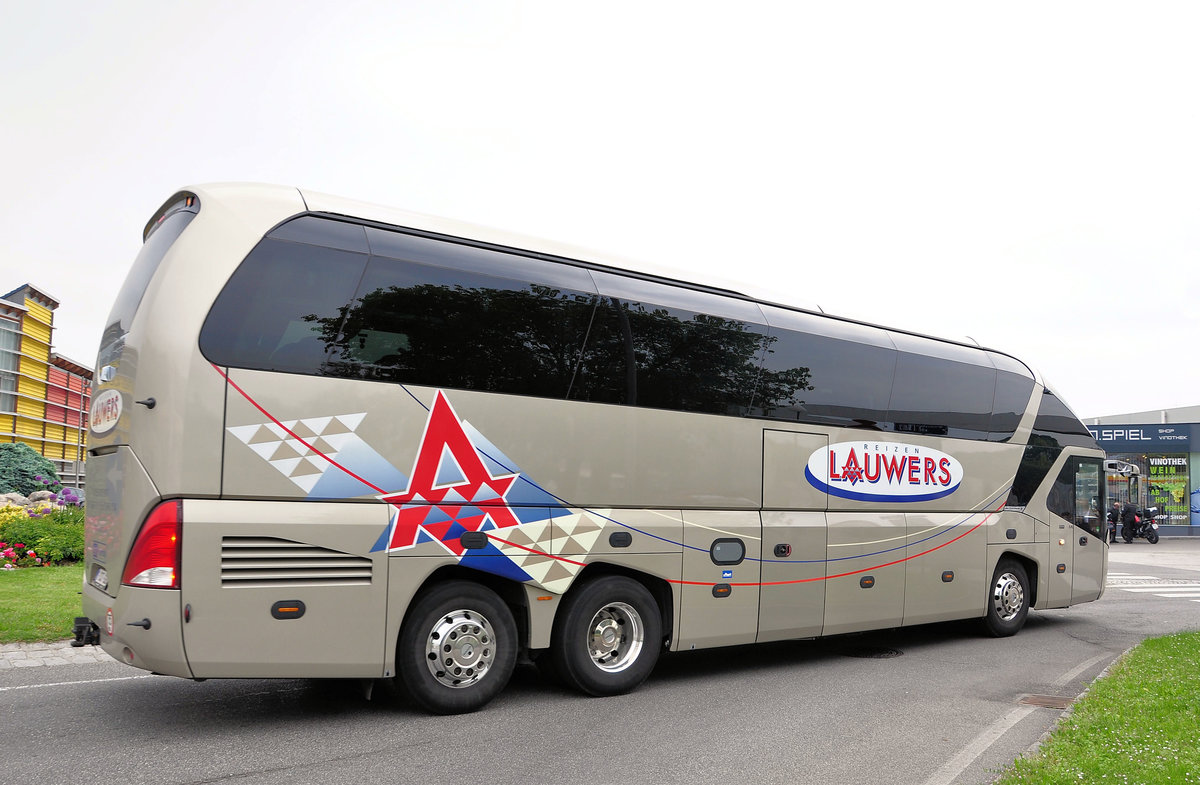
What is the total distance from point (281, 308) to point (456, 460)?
1.70m

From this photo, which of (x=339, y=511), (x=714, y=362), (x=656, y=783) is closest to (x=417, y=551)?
(x=339, y=511)

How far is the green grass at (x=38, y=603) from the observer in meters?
9.62

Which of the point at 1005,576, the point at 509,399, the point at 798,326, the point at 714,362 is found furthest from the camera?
the point at 1005,576

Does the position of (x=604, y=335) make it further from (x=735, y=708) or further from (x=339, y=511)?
(x=735, y=708)

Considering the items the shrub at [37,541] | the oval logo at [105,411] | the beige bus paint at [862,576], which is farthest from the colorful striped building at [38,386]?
the beige bus paint at [862,576]

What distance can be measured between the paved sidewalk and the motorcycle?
38.1 m

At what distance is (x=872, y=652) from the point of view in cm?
1073

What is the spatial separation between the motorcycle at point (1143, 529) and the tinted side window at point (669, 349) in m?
34.2

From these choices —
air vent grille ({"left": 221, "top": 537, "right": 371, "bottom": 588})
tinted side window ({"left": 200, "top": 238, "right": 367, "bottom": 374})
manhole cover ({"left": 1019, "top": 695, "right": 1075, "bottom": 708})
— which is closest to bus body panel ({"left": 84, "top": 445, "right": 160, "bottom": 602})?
air vent grille ({"left": 221, "top": 537, "right": 371, "bottom": 588})

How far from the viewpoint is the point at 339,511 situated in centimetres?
642

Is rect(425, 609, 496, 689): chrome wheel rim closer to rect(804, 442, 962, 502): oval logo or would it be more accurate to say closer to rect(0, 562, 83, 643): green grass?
rect(804, 442, 962, 502): oval logo

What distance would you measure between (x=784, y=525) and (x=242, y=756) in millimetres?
5522

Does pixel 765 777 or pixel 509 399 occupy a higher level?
pixel 509 399

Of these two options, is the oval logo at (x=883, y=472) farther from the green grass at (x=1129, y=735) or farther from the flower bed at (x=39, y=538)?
the flower bed at (x=39, y=538)
